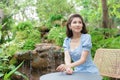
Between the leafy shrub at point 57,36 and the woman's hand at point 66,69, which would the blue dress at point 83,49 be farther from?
the leafy shrub at point 57,36

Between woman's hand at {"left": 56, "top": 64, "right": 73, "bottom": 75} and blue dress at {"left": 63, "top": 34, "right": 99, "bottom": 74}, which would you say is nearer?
woman's hand at {"left": 56, "top": 64, "right": 73, "bottom": 75}

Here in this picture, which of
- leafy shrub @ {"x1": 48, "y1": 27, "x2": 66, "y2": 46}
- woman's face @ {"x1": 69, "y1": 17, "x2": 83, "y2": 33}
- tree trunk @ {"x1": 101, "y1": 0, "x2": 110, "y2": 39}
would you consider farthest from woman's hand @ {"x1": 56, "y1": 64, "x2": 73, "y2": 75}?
tree trunk @ {"x1": 101, "y1": 0, "x2": 110, "y2": 39}

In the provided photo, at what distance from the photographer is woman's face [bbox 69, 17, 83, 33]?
275 cm

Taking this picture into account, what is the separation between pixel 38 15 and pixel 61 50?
19.2 feet

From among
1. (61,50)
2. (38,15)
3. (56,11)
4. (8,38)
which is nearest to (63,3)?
(56,11)

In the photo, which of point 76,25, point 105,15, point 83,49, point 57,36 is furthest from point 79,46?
point 105,15

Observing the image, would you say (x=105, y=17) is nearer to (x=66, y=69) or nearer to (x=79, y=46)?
(x=79, y=46)

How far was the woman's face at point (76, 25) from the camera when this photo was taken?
2753 mm

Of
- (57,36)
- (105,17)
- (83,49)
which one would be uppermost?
(105,17)

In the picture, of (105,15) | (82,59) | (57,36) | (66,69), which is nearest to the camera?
(66,69)

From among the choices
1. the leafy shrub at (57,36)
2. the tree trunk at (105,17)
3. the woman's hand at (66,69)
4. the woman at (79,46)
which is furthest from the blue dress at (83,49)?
the tree trunk at (105,17)

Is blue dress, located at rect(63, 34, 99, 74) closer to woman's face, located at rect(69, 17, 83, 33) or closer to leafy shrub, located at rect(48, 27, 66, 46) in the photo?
woman's face, located at rect(69, 17, 83, 33)

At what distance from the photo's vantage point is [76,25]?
275 cm

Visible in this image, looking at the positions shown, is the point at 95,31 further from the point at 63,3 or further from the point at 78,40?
the point at 63,3
